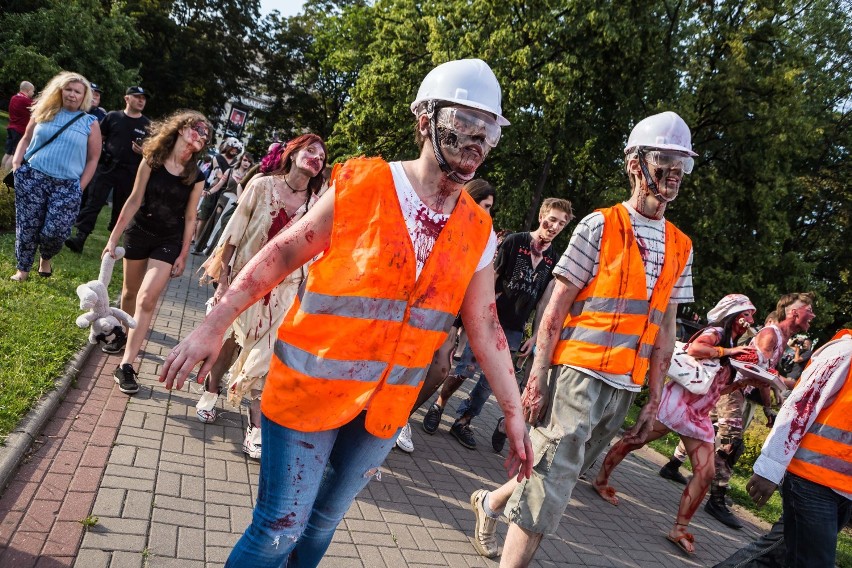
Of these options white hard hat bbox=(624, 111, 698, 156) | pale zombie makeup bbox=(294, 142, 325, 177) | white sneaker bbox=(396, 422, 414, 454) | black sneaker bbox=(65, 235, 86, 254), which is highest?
white hard hat bbox=(624, 111, 698, 156)

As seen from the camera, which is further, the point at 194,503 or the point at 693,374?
the point at 693,374

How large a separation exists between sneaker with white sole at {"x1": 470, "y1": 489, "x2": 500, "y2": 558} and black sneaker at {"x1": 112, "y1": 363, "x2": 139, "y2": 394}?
8.73 feet

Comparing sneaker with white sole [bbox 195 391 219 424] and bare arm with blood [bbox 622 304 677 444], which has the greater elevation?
bare arm with blood [bbox 622 304 677 444]

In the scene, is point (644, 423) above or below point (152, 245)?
above

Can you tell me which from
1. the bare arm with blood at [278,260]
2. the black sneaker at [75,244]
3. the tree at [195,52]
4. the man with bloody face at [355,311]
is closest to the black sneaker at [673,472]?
the man with bloody face at [355,311]

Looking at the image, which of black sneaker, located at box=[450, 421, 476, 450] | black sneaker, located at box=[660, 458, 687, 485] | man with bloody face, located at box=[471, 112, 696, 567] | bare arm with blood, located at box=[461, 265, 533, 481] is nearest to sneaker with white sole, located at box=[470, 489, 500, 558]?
man with bloody face, located at box=[471, 112, 696, 567]

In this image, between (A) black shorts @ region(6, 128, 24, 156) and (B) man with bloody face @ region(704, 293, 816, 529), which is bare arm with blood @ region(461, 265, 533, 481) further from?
(A) black shorts @ region(6, 128, 24, 156)

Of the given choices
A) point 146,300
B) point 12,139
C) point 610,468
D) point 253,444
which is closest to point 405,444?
point 253,444

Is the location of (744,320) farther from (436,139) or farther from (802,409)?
(436,139)

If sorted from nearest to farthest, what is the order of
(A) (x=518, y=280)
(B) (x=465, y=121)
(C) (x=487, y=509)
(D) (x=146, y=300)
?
(B) (x=465, y=121), (C) (x=487, y=509), (D) (x=146, y=300), (A) (x=518, y=280)

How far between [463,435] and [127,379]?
2.99 metres

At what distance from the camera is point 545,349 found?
3549 millimetres

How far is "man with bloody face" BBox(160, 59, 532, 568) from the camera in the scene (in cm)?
224

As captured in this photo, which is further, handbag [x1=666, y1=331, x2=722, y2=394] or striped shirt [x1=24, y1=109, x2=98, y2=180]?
striped shirt [x1=24, y1=109, x2=98, y2=180]
